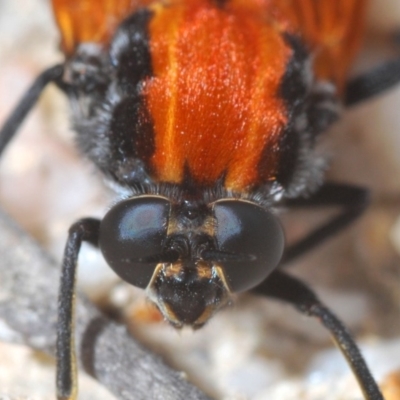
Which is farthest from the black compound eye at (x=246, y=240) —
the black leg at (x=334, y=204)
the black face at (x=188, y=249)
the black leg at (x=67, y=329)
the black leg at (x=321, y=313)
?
the black leg at (x=334, y=204)

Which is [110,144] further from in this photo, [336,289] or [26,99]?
[336,289]

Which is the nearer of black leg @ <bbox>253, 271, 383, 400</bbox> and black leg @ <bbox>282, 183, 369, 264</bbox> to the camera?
black leg @ <bbox>253, 271, 383, 400</bbox>

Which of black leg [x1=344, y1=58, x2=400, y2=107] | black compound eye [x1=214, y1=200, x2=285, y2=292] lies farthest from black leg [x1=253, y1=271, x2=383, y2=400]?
black leg [x1=344, y1=58, x2=400, y2=107]

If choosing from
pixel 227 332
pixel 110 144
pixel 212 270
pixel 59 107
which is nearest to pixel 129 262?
pixel 212 270

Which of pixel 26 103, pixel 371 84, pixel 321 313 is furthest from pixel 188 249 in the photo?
pixel 371 84

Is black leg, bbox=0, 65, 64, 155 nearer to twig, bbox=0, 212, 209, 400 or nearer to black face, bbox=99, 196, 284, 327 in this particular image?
twig, bbox=0, 212, 209, 400

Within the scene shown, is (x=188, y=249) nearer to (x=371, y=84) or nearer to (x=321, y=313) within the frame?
(x=321, y=313)
